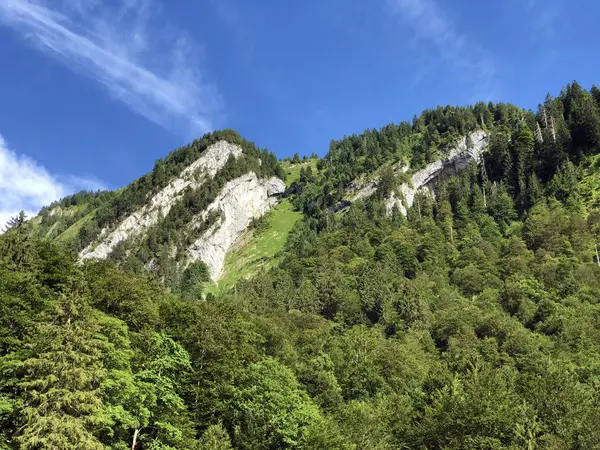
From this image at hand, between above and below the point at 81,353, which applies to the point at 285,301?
above

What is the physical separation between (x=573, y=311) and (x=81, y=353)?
291ft

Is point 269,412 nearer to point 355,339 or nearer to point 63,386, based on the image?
point 63,386

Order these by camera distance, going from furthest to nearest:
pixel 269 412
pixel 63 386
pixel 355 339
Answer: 1. pixel 355 339
2. pixel 269 412
3. pixel 63 386

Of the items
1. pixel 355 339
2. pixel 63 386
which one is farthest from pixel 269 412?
pixel 355 339

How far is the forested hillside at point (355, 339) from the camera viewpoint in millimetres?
29641

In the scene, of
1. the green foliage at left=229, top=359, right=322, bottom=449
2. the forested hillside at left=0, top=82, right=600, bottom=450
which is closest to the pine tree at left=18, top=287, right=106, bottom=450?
the forested hillside at left=0, top=82, right=600, bottom=450

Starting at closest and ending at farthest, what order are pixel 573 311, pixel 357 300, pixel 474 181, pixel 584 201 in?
pixel 573 311 → pixel 357 300 → pixel 584 201 → pixel 474 181

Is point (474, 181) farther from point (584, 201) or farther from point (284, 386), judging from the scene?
Answer: point (284, 386)

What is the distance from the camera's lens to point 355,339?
73125mm

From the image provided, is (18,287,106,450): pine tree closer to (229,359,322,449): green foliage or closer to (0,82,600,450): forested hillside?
(0,82,600,450): forested hillside

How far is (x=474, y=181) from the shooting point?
174 m

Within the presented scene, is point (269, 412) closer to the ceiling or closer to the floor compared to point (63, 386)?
closer to the floor

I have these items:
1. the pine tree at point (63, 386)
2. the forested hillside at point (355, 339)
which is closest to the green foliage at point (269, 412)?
the forested hillside at point (355, 339)

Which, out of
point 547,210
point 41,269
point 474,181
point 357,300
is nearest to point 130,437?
point 41,269
